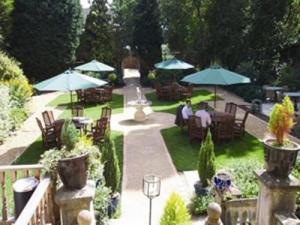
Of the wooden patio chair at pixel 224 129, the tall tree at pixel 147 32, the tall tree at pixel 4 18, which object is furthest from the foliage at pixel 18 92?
the tall tree at pixel 147 32

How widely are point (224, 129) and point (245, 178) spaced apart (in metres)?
4.70

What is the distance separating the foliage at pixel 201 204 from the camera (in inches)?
281

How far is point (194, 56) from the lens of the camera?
25531mm

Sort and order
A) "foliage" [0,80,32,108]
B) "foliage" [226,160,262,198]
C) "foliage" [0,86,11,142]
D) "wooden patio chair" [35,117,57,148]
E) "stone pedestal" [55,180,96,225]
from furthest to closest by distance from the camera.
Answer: "foliage" [0,80,32,108] < "foliage" [0,86,11,142] < "wooden patio chair" [35,117,57,148] < "foliage" [226,160,262,198] < "stone pedestal" [55,180,96,225]

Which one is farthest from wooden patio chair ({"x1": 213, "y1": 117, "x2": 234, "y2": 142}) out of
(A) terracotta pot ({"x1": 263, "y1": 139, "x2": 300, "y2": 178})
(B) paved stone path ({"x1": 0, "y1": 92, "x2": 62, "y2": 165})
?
(B) paved stone path ({"x1": 0, "y1": 92, "x2": 62, "y2": 165})

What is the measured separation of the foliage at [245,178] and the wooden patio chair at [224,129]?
13.3 feet

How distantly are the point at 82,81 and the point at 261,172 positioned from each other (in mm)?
7637

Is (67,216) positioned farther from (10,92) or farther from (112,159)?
(10,92)

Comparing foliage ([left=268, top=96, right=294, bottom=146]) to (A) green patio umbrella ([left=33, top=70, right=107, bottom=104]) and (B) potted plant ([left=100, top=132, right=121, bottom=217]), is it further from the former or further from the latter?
(A) green patio umbrella ([left=33, top=70, right=107, bottom=104])

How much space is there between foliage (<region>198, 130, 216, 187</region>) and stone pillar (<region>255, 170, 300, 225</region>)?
96.4 inches

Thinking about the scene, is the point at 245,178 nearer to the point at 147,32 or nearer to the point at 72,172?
the point at 72,172

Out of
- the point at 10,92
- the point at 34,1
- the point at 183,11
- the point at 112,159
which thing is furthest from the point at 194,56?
the point at 112,159

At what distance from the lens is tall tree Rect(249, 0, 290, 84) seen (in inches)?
821

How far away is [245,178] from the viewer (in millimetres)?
6863
